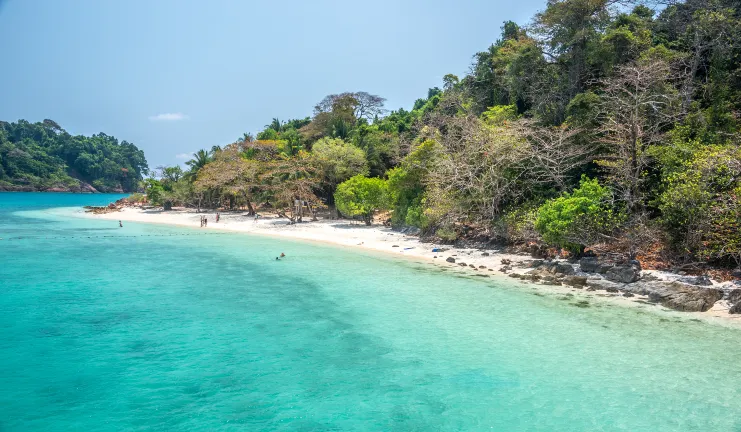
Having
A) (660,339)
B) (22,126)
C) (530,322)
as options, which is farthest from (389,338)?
(22,126)

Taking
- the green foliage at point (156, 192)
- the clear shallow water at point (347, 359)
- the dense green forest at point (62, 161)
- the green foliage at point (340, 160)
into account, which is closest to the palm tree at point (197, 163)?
the green foliage at point (156, 192)

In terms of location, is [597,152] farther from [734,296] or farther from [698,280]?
[734,296]

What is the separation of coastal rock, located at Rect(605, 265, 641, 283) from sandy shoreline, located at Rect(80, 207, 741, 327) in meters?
0.73

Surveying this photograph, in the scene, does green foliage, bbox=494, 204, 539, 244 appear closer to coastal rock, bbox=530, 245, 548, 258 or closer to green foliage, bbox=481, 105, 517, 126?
coastal rock, bbox=530, 245, 548, 258

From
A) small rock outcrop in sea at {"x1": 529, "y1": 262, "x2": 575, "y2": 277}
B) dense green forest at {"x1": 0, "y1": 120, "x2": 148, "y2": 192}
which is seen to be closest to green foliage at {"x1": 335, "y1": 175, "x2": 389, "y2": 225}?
small rock outcrop in sea at {"x1": 529, "y1": 262, "x2": 575, "y2": 277}

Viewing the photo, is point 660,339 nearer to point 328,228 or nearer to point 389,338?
point 389,338

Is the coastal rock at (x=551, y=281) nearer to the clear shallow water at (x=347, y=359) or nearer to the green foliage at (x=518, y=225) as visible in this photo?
the clear shallow water at (x=347, y=359)

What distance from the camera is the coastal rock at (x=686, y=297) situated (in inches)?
484

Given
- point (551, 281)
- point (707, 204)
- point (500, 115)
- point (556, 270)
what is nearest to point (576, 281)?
point (551, 281)

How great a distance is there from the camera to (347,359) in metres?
9.43

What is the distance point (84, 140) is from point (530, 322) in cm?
13817

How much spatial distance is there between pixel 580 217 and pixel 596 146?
460 cm

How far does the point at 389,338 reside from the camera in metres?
10.7

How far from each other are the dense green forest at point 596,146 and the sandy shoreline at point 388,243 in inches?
57.8
